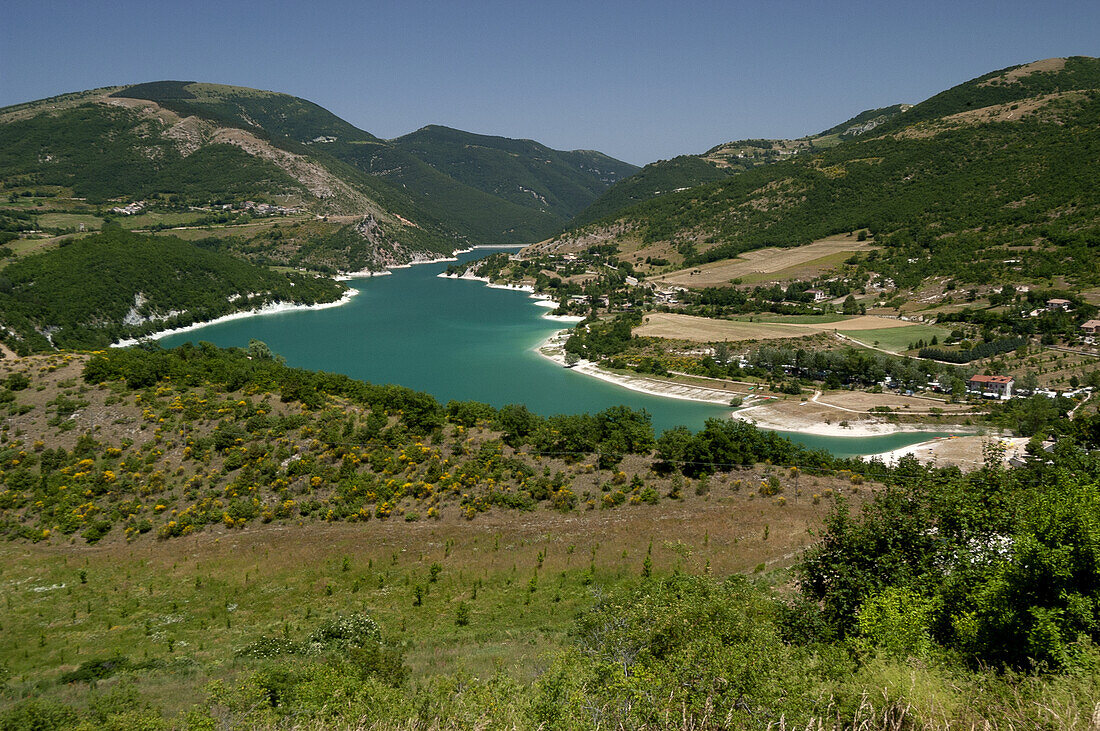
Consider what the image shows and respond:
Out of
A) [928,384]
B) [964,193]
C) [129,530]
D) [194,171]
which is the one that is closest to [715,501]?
[129,530]

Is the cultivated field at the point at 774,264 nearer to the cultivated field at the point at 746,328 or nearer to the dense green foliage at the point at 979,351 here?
the cultivated field at the point at 746,328

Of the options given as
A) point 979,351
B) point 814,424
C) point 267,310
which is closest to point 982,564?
point 814,424

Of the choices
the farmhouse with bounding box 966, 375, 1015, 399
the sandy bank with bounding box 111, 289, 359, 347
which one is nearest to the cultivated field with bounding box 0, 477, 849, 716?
the farmhouse with bounding box 966, 375, 1015, 399

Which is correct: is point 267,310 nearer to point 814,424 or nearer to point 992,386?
point 814,424

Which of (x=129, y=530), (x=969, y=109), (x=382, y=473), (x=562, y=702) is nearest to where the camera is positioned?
(x=562, y=702)

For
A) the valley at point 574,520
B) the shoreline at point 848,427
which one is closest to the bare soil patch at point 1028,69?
the valley at point 574,520

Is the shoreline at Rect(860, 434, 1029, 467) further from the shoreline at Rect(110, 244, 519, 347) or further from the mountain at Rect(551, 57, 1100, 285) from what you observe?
the shoreline at Rect(110, 244, 519, 347)

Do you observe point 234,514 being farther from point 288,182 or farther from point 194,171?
point 194,171
